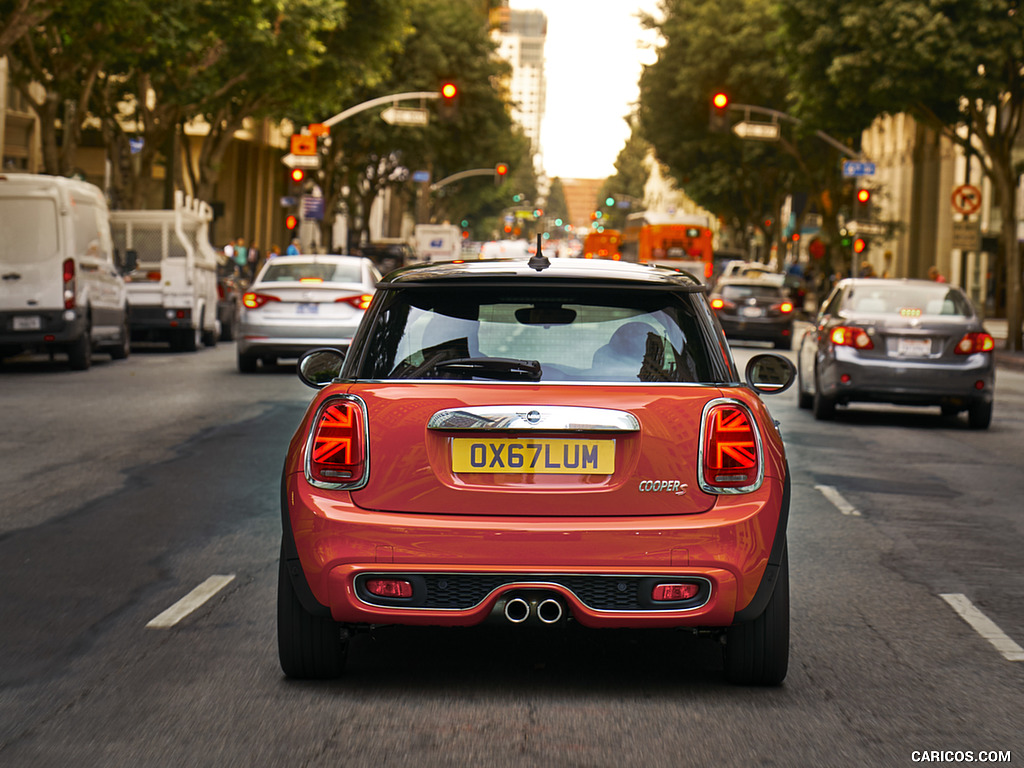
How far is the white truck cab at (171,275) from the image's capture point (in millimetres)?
24609

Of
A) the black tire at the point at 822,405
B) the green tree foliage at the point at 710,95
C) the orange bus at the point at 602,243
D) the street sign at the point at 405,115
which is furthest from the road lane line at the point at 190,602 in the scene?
the orange bus at the point at 602,243

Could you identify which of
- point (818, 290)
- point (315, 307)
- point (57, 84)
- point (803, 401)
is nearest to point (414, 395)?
point (803, 401)

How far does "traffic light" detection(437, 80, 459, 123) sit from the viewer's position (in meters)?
33.1

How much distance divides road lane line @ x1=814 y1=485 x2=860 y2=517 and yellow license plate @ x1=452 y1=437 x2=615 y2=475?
16.5 feet

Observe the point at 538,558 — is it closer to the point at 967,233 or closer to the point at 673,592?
the point at 673,592

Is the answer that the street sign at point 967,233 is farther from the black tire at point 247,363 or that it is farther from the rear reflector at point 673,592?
the rear reflector at point 673,592

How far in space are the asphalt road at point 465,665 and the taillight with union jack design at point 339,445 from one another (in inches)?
27.9

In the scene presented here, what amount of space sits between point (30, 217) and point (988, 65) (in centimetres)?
1817

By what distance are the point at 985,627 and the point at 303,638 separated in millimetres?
2853

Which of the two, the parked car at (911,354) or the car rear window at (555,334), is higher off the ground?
the car rear window at (555,334)

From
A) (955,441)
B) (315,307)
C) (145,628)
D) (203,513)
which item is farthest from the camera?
(315,307)

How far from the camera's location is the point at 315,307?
19.9 m

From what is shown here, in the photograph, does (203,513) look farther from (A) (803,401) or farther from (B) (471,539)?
(A) (803,401)

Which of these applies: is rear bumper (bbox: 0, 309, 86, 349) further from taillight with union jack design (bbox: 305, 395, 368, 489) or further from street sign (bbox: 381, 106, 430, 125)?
street sign (bbox: 381, 106, 430, 125)
